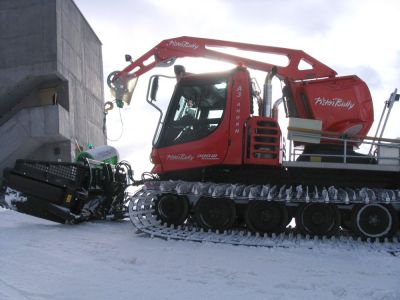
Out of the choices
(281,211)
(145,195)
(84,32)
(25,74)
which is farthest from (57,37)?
(281,211)

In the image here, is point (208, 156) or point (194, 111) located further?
point (194, 111)

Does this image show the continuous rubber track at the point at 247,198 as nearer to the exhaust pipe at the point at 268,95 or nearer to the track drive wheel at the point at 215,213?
the track drive wheel at the point at 215,213

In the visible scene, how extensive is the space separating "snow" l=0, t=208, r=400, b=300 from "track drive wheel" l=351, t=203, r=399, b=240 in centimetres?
58

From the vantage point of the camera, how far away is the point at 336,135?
290 inches

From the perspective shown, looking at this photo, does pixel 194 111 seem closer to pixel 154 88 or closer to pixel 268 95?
pixel 154 88

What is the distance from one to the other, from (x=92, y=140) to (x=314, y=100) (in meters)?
21.4

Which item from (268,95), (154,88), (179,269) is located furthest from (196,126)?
(179,269)

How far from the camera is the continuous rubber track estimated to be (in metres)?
6.65

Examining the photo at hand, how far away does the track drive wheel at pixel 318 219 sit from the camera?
274 inches

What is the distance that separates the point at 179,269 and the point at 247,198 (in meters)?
2.22

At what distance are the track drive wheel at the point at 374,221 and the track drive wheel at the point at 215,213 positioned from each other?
6.46 ft

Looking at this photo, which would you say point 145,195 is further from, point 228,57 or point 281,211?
point 228,57

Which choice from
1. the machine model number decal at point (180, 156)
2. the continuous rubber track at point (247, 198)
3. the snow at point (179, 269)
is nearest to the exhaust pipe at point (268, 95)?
the continuous rubber track at point (247, 198)

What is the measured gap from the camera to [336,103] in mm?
7500
